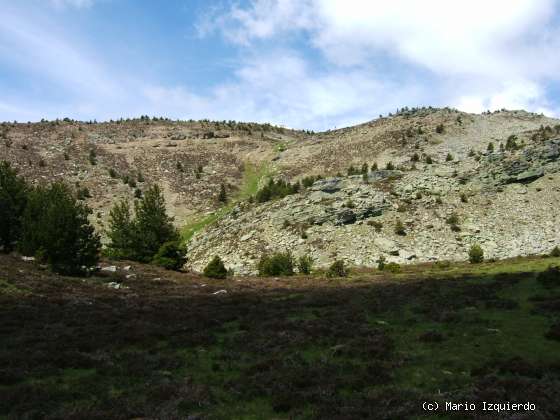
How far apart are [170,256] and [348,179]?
31764 millimetres

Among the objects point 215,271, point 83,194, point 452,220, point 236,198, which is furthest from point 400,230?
point 83,194

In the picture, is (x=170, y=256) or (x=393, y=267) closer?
(x=393, y=267)

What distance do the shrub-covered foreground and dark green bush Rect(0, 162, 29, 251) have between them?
11.6 metres

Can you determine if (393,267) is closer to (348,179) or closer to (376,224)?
(376,224)

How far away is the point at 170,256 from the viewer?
157 feet

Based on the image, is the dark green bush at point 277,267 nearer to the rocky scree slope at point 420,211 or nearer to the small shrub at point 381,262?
the rocky scree slope at point 420,211

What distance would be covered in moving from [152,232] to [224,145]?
5987 centimetres

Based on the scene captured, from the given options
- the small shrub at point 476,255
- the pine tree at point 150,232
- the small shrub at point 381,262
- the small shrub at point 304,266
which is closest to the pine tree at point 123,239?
the pine tree at point 150,232

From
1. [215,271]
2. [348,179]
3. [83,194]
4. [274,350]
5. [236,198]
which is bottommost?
[274,350]

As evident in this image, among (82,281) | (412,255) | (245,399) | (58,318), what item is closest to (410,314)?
(245,399)

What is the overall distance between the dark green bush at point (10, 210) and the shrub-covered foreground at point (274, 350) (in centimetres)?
1161

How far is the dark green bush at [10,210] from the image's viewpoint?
41.2 meters

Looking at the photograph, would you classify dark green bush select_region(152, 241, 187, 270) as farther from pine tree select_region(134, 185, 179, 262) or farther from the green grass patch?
the green grass patch

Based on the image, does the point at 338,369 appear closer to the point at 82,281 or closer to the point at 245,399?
the point at 245,399
